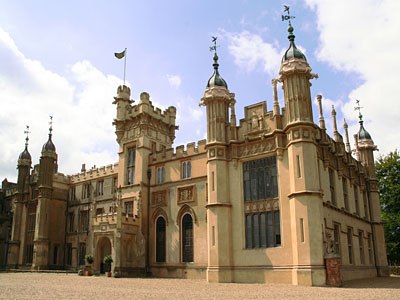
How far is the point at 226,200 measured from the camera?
88.5ft

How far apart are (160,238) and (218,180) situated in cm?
932

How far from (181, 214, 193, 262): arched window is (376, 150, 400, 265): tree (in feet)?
70.0

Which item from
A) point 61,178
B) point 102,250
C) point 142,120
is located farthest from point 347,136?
point 61,178

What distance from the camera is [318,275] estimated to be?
→ 21.6 meters

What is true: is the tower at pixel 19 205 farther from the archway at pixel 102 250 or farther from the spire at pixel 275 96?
the spire at pixel 275 96

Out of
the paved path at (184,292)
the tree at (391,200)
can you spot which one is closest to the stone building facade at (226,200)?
the paved path at (184,292)

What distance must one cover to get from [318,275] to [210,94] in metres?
13.9

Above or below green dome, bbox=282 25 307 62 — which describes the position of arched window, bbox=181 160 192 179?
below

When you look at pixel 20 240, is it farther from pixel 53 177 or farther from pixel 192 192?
pixel 192 192

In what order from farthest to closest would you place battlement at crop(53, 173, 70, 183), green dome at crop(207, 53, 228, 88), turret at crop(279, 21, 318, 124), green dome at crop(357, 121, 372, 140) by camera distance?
battlement at crop(53, 173, 70, 183)
green dome at crop(357, 121, 372, 140)
green dome at crop(207, 53, 228, 88)
turret at crop(279, 21, 318, 124)

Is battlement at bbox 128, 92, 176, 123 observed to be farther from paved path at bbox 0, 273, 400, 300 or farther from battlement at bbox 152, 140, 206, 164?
paved path at bbox 0, 273, 400, 300

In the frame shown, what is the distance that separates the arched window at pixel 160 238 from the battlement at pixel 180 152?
5091 mm

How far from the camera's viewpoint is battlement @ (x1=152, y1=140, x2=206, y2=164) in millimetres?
32781

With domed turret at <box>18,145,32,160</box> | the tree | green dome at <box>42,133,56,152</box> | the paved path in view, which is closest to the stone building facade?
green dome at <box>42,133,56,152</box>
